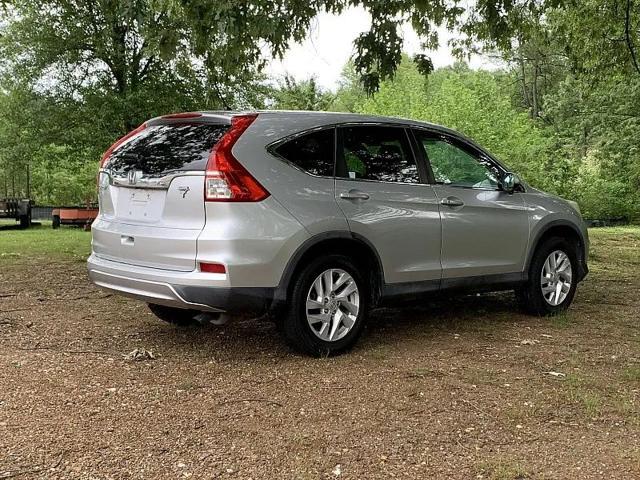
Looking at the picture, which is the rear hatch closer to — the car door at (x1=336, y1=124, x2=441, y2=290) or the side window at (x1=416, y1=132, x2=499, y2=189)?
the car door at (x1=336, y1=124, x2=441, y2=290)

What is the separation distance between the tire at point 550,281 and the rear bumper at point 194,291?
2.90 metres

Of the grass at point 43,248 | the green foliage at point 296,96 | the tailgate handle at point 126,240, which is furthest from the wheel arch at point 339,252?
the green foliage at point 296,96

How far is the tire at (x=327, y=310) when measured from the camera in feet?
15.3

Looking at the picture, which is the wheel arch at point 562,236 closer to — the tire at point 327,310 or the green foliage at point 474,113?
the tire at point 327,310

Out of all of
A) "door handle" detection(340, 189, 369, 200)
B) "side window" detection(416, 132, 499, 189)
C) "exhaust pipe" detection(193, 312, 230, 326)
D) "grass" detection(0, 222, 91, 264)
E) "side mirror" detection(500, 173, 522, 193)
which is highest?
"side window" detection(416, 132, 499, 189)

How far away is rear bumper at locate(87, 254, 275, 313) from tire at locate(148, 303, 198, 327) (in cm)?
96

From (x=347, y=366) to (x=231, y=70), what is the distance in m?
4.40

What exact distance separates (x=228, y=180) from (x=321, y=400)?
1506mm

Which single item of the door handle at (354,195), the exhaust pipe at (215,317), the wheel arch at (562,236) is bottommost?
the exhaust pipe at (215,317)


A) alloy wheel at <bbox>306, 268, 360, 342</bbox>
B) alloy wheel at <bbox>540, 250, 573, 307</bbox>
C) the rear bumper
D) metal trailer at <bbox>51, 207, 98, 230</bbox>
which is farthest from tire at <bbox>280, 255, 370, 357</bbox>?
metal trailer at <bbox>51, 207, 98, 230</bbox>

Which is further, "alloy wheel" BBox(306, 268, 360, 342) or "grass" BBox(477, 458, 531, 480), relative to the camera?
"alloy wheel" BBox(306, 268, 360, 342)

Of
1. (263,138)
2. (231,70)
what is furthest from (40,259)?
(263,138)

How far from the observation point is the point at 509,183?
604 cm

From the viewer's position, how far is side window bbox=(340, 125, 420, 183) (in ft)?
16.8
